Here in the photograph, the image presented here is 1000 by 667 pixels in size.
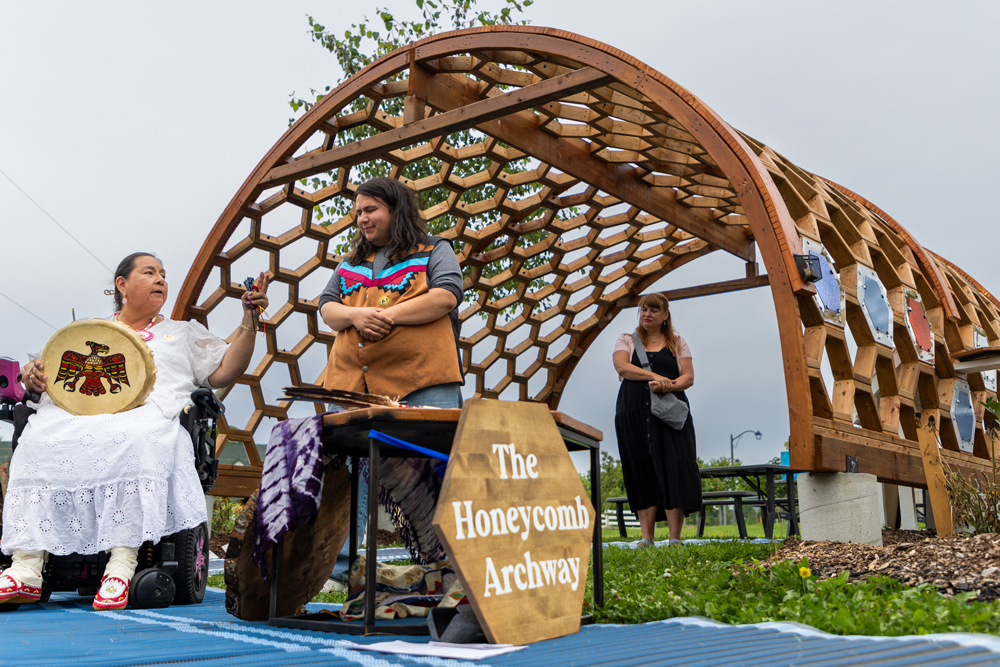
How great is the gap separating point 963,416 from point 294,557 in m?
→ 5.48

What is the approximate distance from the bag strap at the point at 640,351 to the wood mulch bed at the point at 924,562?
4.93 feet

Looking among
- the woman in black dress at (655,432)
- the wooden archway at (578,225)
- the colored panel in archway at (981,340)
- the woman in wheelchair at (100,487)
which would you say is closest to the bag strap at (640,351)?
the woman in black dress at (655,432)

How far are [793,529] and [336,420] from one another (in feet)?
19.1

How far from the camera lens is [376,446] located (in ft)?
5.44

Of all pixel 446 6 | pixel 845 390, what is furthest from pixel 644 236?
pixel 845 390

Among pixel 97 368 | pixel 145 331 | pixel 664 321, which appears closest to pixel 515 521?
pixel 97 368

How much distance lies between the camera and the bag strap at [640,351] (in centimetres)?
460

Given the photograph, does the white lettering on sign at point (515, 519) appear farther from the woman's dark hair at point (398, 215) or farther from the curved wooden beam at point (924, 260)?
the curved wooden beam at point (924, 260)

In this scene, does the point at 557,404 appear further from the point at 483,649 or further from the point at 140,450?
the point at 483,649

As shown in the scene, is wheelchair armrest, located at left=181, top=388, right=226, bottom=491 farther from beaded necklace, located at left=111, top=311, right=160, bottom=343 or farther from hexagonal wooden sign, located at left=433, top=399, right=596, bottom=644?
hexagonal wooden sign, located at left=433, top=399, right=596, bottom=644

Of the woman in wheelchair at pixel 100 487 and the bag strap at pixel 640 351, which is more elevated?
the bag strap at pixel 640 351

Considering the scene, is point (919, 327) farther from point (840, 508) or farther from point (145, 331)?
point (145, 331)

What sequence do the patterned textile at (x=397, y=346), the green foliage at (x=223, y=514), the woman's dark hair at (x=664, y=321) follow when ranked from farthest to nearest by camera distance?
the green foliage at (x=223, y=514) → the woman's dark hair at (x=664, y=321) → the patterned textile at (x=397, y=346)

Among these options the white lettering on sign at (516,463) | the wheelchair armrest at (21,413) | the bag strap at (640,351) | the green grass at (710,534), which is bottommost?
the green grass at (710,534)
